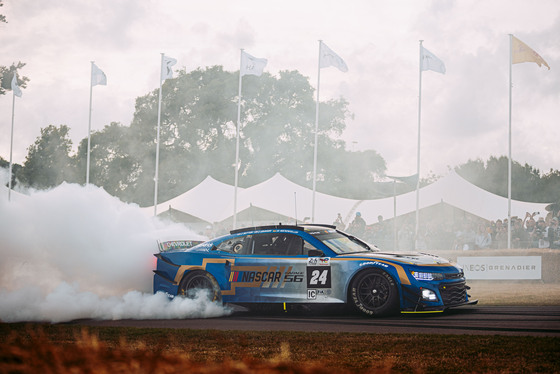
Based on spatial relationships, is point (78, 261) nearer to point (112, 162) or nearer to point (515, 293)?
point (515, 293)

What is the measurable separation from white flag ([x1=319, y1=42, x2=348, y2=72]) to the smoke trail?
1993cm

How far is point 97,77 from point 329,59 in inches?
598

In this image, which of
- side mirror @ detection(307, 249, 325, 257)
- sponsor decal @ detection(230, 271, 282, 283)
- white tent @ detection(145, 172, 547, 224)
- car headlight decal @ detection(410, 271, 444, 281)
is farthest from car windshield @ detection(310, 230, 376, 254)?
white tent @ detection(145, 172, 547, 224)

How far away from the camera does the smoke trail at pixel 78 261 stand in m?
11.2

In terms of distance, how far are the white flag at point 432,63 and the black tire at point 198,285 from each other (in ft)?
71.8

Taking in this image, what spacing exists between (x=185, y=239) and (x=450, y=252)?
10.1 meters

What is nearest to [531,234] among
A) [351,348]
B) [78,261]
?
[78,261]

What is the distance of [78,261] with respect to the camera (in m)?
12.3

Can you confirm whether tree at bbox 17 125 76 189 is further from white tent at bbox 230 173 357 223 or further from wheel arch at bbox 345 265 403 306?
wheel arch at bbox 345 265 403 306

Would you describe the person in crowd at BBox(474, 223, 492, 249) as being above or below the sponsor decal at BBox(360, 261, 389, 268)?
above

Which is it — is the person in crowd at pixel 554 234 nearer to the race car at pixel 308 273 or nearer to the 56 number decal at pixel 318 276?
the race car at pixel 308 273

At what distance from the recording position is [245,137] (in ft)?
196

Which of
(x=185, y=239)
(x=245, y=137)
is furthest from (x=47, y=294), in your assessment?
(x=245, y=137)

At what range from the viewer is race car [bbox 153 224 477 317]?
10.0 m
